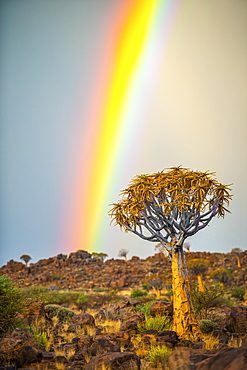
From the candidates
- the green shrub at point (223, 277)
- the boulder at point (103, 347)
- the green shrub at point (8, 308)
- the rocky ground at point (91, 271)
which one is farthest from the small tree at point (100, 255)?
the boulder at point (103, 347)

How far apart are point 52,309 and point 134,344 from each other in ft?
23.7

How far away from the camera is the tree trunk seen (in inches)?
359

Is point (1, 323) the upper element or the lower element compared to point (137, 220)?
lower

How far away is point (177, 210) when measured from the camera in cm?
1011

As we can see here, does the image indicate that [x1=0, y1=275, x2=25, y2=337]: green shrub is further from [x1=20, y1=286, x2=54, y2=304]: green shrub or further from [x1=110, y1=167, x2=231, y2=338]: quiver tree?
[x1=110, y1=167, x2=231, y2=338]: quiver tree

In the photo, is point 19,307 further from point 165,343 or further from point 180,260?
point 180,260

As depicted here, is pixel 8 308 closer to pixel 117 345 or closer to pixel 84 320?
pixel 117 345

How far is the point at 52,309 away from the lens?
14.7 metres

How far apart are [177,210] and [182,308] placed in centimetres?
316

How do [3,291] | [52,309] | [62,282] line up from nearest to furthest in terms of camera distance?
[3,291], [52,309], [62,282]

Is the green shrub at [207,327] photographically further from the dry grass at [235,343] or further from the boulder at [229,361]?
the boulder at [229,361]

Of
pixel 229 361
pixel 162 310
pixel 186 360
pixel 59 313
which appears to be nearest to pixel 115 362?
pixel 186 360

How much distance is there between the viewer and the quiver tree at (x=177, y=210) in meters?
9.30

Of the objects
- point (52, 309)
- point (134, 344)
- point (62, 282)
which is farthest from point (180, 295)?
point (62, 282)
